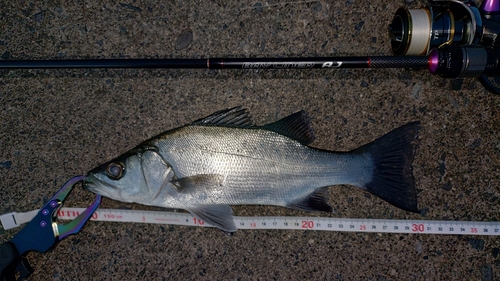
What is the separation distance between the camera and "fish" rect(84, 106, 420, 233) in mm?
2252

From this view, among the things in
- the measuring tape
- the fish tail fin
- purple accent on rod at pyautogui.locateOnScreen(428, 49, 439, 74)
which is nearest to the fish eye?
the measuring tape

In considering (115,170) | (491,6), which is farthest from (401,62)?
(115,170)

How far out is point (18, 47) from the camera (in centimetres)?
265

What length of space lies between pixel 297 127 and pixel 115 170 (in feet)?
3.84

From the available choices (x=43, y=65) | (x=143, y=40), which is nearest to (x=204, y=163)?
(x=143, y=40)

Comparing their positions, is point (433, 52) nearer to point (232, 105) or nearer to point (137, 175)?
point (232, 105)

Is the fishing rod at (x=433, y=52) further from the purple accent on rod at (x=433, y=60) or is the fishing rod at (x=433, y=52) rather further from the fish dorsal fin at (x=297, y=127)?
the fish dorsal fin at (x=297, y=127)

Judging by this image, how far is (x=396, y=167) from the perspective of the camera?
225 cm

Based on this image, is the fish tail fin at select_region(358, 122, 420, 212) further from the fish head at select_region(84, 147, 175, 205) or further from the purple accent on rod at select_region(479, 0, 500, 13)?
the fish head at select_region(84, 147, 175, 205)

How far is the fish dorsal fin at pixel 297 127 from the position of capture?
92.4 inches

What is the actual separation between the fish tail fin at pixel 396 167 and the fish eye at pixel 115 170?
152cm

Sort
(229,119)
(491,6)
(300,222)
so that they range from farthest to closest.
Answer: (300,222)
(229,119)
(491,6)

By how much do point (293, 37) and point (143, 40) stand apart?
3.49ft

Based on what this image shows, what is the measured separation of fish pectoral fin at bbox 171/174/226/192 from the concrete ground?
40 cm
